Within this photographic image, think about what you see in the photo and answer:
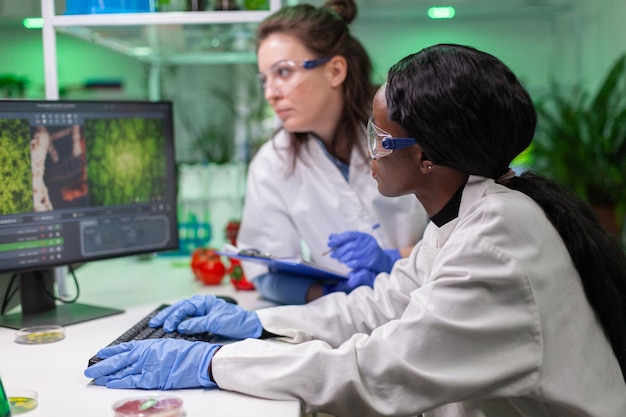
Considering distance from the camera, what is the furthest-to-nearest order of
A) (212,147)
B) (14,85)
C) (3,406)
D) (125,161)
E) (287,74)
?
1. (212,147)
2. (14,85)
3. (287,74)
4. (125,161)
5. (3,406)

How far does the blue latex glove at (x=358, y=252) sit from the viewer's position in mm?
1753

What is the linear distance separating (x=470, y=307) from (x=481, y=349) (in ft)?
0.21

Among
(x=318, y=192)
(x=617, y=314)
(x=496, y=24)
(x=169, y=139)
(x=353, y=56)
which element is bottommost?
(x=617, y=314)

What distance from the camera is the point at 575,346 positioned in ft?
3.48

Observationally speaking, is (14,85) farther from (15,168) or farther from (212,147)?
(15,168)

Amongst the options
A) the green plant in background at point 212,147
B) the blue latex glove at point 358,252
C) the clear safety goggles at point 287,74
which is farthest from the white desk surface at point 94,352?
the green plant in background at point 212,147

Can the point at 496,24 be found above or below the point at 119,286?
above

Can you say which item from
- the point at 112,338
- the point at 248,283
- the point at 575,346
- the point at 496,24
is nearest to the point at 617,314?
the point at 575,346

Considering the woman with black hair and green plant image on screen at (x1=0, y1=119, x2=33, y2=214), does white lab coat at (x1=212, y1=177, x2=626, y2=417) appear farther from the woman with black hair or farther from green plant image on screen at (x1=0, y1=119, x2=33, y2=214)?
green plant image on screen at (x1=0, y1=119, x2=33, y2=214)

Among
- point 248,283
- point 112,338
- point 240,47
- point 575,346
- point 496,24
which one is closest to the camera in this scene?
point 575,346

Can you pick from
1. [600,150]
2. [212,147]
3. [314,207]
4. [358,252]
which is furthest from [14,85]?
Answer: [600,150]

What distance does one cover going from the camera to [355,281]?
68.7 inches

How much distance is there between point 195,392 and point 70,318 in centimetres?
65

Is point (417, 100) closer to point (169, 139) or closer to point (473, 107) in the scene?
point (473, 107)
